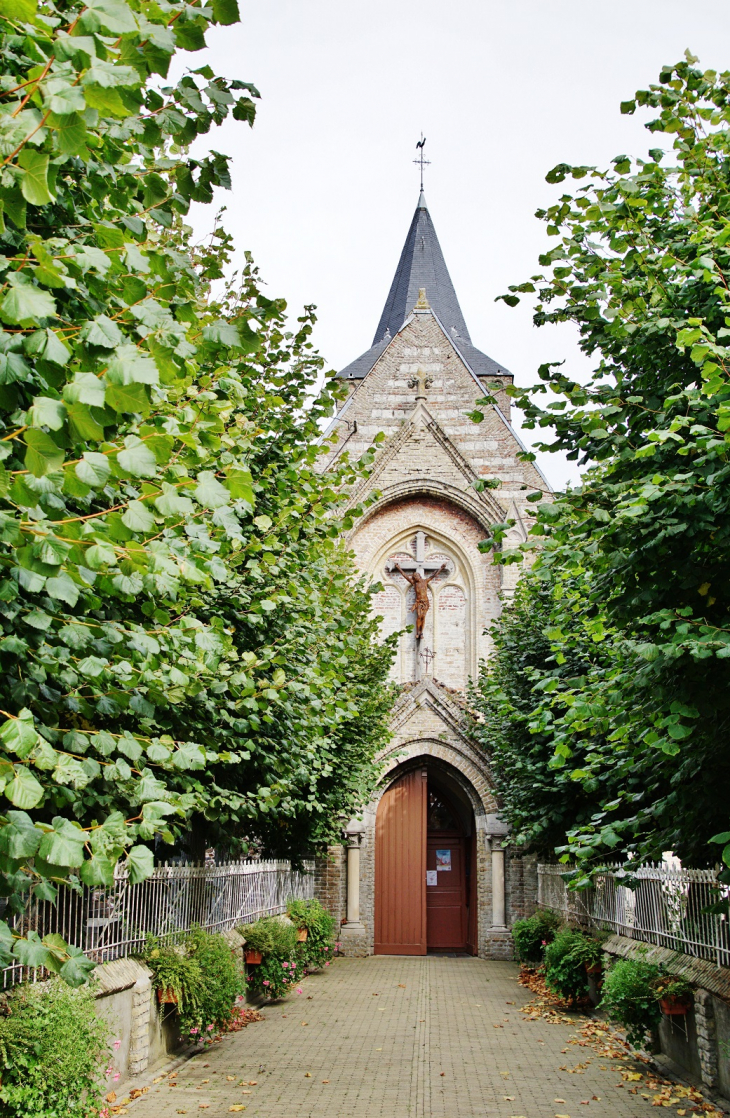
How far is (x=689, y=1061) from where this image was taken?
9344mm

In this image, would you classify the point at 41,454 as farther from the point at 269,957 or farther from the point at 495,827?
the point at 495,827

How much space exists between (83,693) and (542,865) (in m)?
17.0

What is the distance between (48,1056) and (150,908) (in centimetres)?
368

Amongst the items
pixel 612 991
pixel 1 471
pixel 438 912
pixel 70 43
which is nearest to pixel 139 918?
pixel 612 991

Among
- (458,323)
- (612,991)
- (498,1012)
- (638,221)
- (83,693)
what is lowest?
(498,1012)

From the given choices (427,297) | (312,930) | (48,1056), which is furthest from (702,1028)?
(427,297)

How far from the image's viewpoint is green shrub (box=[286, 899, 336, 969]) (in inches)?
698

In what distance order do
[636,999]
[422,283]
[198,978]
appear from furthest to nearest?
[422,283] < [198,978] < [636,999]

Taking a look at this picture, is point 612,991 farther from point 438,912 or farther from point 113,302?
point 438,912

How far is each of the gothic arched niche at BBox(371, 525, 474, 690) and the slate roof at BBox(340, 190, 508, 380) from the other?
5.93 m

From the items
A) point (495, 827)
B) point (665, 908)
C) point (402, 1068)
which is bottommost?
point (402, 1068)

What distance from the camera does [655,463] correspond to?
21.0 ft

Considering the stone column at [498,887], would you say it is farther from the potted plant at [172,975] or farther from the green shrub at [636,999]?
the potted plant at [172,975]

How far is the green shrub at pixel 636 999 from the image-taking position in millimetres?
9844
